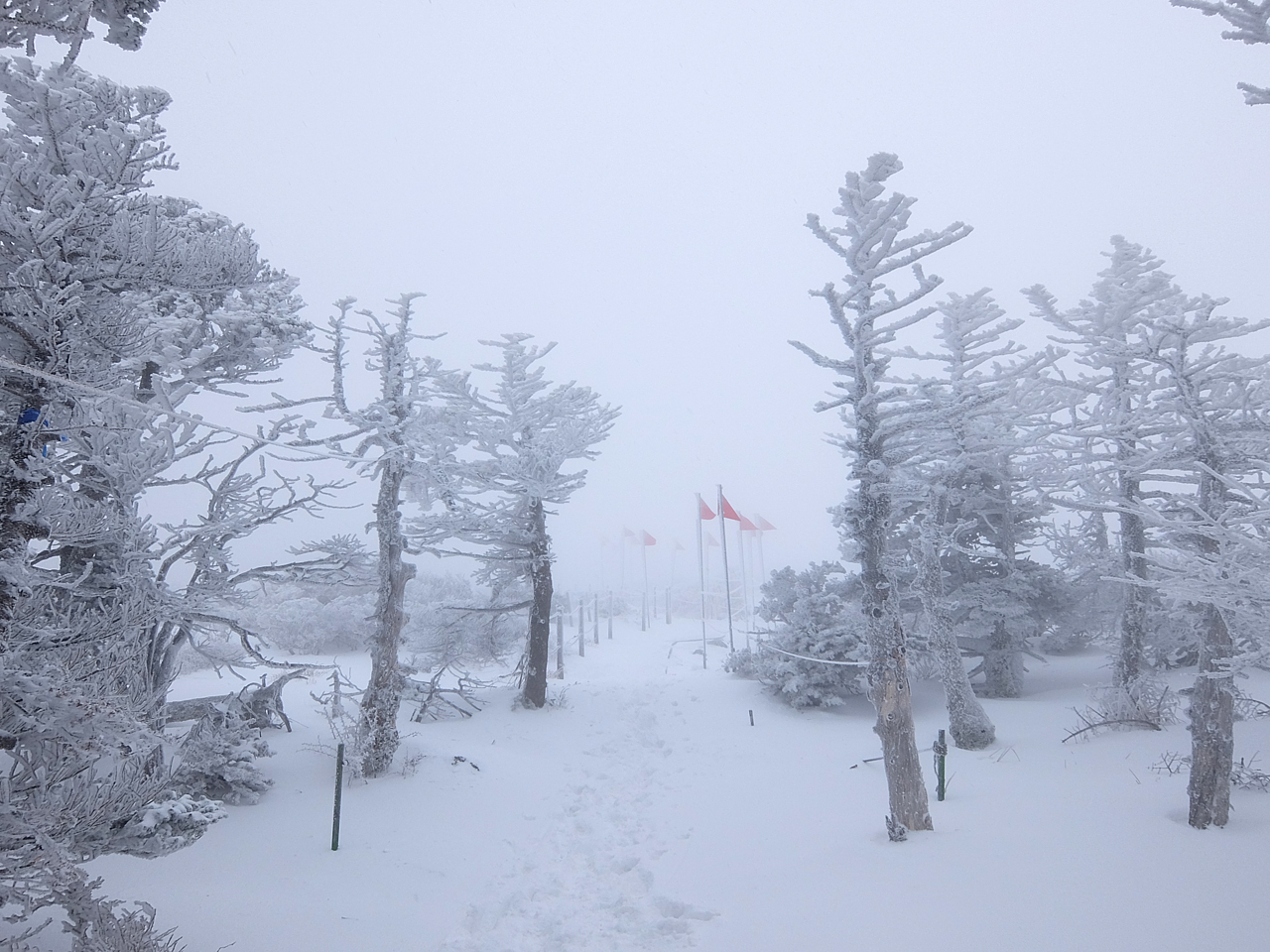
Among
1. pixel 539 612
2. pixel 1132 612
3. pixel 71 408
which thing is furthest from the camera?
pixel 539 612

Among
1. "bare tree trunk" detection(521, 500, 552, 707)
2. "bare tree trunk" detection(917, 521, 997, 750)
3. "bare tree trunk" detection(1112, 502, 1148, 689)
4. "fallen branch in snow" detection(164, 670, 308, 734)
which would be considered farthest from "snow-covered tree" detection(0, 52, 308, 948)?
"bare tree trunk" detection(1112, 502, 1148, 689)

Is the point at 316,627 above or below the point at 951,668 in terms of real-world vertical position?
above

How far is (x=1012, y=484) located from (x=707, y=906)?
13.7m

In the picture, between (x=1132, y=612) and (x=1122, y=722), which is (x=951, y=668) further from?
(x=1132, y=612)

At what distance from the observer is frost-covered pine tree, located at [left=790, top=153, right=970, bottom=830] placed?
304 inches

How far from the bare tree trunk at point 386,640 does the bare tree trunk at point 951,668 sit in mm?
10211

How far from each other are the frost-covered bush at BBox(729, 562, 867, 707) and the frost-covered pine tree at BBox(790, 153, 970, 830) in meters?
6.67

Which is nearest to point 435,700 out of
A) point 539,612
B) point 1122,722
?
point 539,612

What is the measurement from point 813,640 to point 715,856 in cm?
875

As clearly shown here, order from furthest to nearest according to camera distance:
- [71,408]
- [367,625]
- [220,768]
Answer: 1. [367,625]
2. [220,768]
3. [71,408]

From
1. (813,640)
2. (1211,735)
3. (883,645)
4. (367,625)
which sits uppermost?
(883,645)

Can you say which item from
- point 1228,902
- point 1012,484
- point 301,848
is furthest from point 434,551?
point 1012,484

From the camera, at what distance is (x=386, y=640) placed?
→ 10.6 meters

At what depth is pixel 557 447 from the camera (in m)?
15.7
